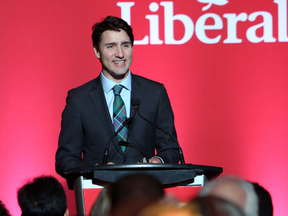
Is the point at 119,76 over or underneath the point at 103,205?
over

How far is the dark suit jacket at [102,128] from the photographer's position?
1.96 metres

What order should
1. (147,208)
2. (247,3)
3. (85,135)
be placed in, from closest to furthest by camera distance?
1. (147,208)
2. (85,135)
3. (247,3)

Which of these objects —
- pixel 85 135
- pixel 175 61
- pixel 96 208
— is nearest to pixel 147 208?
pixel 96 208

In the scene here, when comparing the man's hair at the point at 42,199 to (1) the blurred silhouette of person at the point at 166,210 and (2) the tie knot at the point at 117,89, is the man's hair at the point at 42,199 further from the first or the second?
(1) the blurred silhouette of person at the point at 166,210

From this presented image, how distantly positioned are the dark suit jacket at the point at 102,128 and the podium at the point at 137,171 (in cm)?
47

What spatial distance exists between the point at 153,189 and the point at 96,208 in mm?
67

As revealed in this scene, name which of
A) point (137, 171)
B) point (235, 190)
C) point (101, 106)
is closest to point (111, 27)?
point (101, 106)

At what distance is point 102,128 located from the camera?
1.98 m

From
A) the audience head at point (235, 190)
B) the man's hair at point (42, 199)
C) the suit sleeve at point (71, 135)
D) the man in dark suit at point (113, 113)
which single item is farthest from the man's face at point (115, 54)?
the audience head at point (235, 190)

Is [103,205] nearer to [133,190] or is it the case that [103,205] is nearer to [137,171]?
[133,190]

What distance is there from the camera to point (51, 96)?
10.7 ft

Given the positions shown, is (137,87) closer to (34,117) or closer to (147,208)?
(34,117)

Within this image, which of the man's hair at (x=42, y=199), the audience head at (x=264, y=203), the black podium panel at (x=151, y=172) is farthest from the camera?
the man's hair at (x=42, y=199)

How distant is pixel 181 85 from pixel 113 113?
1.34 meters
